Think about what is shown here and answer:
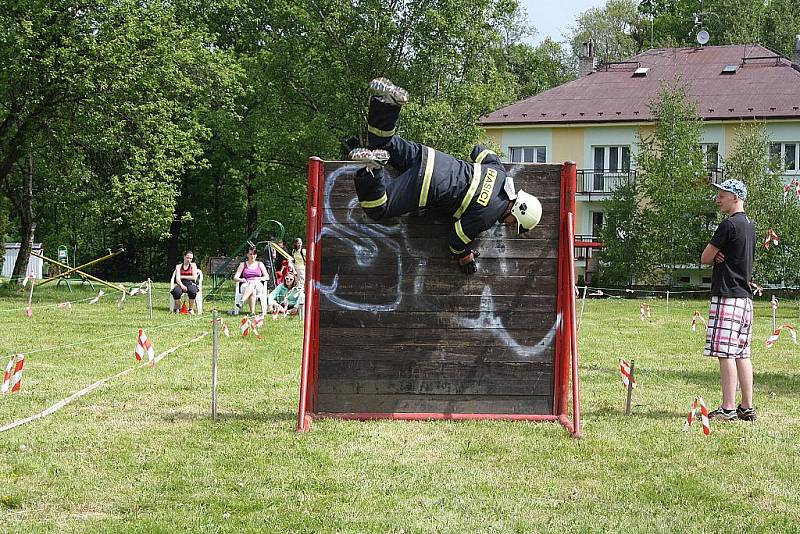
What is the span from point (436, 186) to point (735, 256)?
250 cm

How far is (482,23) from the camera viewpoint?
34344 mm

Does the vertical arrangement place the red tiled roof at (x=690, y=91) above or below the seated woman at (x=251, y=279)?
above

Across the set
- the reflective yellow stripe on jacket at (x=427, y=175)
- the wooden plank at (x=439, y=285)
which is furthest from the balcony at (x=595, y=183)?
the reflective yellow stripe on jacket at (x=427, y=175)

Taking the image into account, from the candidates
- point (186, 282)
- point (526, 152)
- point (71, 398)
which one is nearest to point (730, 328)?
point (71, 398)

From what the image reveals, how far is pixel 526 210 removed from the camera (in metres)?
7.66

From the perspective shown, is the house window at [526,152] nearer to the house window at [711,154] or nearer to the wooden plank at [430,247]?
the house window at [711,154]

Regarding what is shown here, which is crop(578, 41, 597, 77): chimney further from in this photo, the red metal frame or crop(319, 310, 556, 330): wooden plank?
crop(319, 310, 556, 330): wooden plank

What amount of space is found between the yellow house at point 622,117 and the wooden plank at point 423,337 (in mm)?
30112

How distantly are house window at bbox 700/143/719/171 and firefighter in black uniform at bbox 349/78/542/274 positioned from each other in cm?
2900

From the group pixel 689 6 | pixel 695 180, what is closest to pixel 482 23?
pixel 695 180

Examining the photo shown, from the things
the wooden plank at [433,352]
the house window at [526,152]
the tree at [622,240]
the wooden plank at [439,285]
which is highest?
the house window at [526,152]

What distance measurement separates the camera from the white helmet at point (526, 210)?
7645 mm

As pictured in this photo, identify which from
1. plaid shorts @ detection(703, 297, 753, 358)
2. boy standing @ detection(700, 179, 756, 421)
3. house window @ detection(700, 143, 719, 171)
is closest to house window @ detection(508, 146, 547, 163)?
house window @ detection(700, 143, 719, 171)

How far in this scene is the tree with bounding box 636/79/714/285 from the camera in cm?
3306
